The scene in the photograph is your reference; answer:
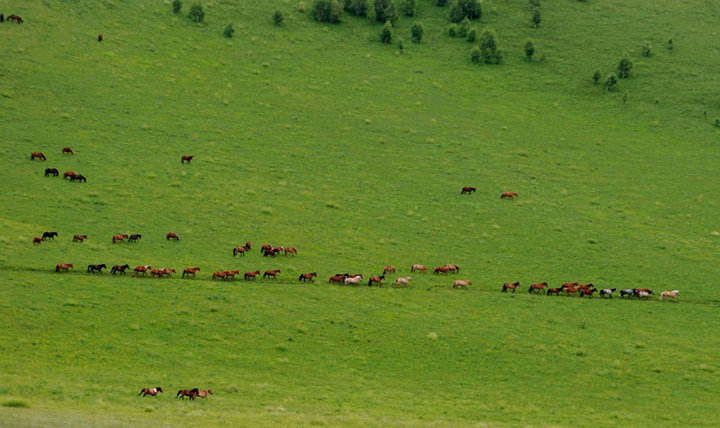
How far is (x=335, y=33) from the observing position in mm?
97562

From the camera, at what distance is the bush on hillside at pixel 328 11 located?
9944 centimetres

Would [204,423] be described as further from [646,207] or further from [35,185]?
[646,207]

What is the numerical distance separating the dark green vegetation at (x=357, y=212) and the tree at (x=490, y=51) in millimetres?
2027

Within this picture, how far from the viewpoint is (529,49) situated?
3701 inches

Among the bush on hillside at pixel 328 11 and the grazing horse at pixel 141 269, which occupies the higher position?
the bush on hillside at pixel 328 11

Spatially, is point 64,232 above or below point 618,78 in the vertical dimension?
below

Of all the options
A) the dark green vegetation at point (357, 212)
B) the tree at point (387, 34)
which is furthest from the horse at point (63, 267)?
the tree at point (387, 34)

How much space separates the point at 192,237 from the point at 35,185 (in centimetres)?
1320

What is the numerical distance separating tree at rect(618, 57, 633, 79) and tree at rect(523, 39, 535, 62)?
890 cm

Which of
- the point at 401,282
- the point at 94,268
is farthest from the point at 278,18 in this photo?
the point at 94,268

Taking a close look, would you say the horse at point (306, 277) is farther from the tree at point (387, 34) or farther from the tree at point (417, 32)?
the tree at point (417, 32)

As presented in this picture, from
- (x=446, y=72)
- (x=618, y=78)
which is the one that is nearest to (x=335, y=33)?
(x=446, y=72)

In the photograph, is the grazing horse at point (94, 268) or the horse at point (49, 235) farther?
the horse at point (49, 235)

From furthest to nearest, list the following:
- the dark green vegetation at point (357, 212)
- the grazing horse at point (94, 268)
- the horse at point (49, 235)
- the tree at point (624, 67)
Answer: the tree at point (624, 67), the horse at point (49, 235), the grazing horse at point (94, 268), the dark green vegetation at point (357, 212)
